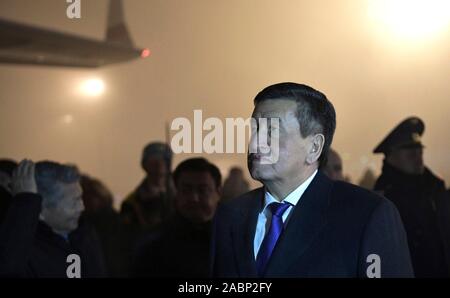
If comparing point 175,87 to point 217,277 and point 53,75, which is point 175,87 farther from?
point 217,277

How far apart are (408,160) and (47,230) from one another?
123 cm

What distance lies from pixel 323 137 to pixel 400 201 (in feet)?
1.70

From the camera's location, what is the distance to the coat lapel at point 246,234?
67.3 inches

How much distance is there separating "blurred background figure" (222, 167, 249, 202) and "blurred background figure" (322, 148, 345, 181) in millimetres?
277

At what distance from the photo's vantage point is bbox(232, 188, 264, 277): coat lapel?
171 cm

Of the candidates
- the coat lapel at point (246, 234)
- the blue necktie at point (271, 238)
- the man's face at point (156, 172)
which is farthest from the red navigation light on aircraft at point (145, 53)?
the blue necktie at point (271, 238)

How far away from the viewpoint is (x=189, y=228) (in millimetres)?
2230

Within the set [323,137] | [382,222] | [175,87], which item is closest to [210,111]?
[175,87]

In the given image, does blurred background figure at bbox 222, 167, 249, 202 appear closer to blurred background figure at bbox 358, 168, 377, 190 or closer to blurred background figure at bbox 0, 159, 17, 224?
blurred background figure at bbox 358, 168, 377, 190

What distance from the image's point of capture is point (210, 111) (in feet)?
7.18

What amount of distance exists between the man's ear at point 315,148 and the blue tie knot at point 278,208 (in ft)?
0.44
